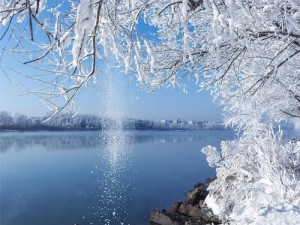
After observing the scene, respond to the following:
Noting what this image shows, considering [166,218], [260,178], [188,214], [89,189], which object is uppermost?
[260,178]

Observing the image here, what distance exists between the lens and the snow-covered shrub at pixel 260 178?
609 cm

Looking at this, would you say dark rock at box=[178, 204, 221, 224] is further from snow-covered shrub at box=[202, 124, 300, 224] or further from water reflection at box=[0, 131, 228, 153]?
water reflection at box=[0, 131, 228, 153]

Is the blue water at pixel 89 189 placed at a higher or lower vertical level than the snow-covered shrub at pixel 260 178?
lower

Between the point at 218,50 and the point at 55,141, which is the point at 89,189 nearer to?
the point at 218,50

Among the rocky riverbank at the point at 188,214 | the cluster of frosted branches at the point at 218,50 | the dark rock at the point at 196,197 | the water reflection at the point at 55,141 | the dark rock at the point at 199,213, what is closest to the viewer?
the cluster of frosted branches at the point at 218,50

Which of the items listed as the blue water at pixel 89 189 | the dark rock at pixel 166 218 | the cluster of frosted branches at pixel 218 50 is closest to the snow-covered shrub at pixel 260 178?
the cluster of frosted branches at pixel 218 50

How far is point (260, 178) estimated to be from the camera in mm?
8625

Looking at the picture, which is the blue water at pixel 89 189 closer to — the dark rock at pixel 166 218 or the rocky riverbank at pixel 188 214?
the dark rock at pixel 166 218

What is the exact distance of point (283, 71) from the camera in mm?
→ 6734

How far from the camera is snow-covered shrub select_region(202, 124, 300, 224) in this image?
6.09 metres

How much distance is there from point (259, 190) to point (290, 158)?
134 centimetres

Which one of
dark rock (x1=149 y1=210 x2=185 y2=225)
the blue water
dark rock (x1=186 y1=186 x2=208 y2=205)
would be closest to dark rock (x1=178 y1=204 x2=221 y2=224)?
dark rock (x1=149 y1=210 x2=185 y2=225)

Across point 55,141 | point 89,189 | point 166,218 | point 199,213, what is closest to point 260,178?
point 199,213

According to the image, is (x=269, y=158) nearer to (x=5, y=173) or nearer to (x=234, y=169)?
(x=234, y=169)
